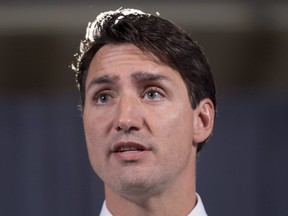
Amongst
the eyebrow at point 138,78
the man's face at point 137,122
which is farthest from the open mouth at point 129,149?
the eyebrow at point 138,78

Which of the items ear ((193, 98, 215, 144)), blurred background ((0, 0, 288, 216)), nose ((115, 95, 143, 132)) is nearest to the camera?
nose ((115, 95, 143, 132))

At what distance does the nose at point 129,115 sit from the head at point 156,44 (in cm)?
11

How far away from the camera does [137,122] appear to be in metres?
1.57

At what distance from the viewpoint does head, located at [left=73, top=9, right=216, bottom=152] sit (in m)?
1.66

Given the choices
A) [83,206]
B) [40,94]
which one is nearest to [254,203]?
[83,206]

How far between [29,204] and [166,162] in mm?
1457

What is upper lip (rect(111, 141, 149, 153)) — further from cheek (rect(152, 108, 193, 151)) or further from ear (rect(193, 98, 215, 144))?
ear (rect(193, 98, 215, 144))

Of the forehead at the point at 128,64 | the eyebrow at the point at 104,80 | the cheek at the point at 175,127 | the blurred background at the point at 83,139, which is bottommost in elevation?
the blurred background at the point at 83,139

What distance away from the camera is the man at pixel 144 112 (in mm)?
1575

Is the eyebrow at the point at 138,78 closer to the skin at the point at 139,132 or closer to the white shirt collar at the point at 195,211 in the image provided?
the skin at the point at 139,132

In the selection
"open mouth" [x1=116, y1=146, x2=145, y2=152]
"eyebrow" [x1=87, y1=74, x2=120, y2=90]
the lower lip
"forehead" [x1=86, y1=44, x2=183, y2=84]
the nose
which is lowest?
the lower lip

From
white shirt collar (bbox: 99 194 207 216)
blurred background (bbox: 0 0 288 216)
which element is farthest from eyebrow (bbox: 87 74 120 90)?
blurred background (bbox: 0 0 288 216)

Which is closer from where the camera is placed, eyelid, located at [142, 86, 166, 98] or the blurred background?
eyelid, located at [142, 86, 166, 98]

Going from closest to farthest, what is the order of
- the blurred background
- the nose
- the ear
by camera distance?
the nose
the ear
the blurred background
